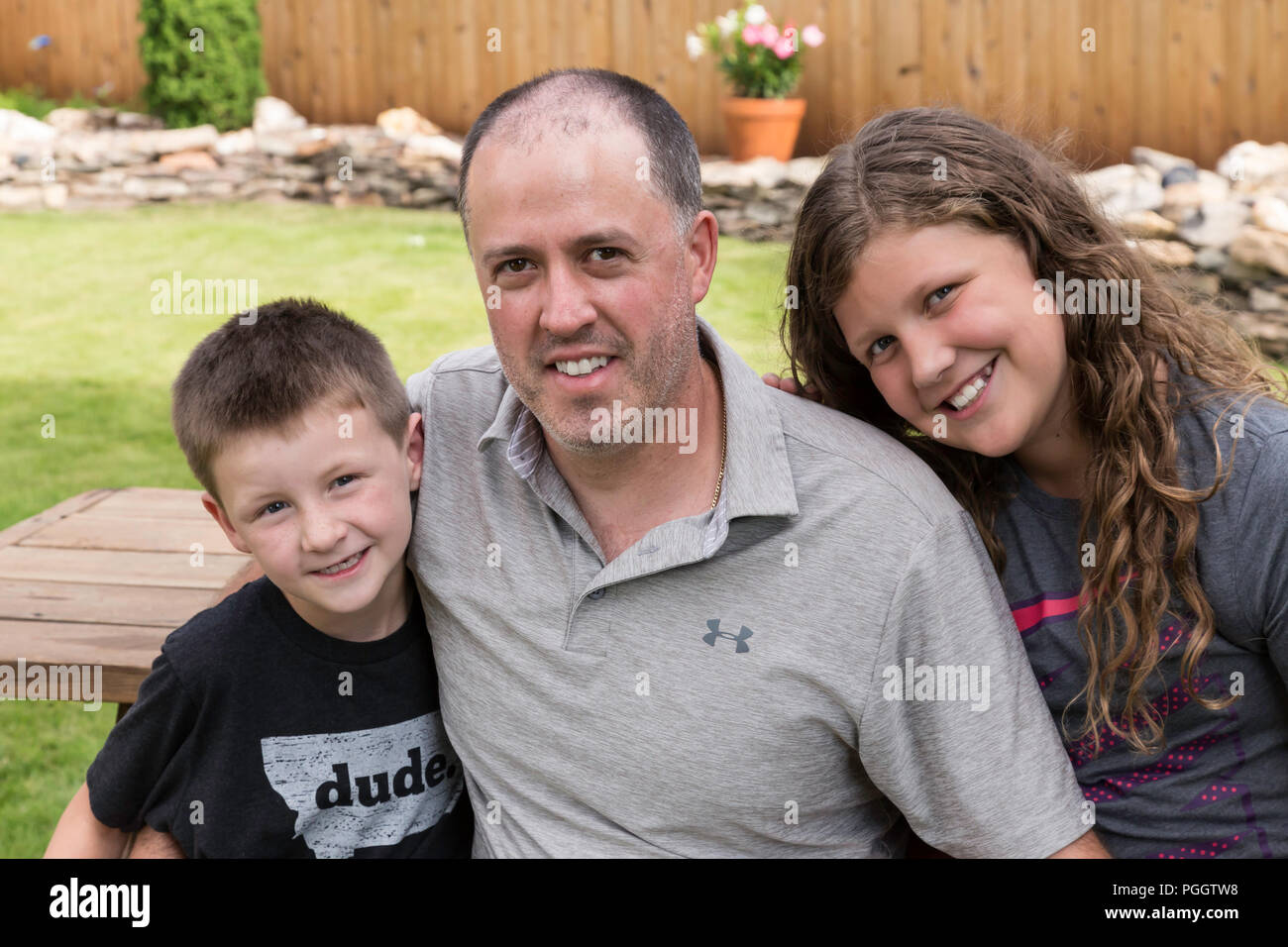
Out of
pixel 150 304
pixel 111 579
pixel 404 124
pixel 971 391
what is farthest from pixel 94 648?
pixel 404 124

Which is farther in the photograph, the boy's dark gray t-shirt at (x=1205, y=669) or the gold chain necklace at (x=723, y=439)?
the gold chain necklace at (x=723, y=439)

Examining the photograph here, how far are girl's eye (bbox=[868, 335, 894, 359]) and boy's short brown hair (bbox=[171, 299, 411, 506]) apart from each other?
2.33ft

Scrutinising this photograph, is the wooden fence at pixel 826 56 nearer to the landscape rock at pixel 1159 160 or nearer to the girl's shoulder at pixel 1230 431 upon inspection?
the landscape rock at pixel 1159 160

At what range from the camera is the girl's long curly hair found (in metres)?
1.68

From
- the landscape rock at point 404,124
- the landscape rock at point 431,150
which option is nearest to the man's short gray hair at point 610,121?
the landscape rock at point 431,150

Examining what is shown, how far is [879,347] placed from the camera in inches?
71.9

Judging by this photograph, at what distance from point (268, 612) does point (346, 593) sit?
18 centimetres

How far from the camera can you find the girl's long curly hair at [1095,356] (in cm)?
168

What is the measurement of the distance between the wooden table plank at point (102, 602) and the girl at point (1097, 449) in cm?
141

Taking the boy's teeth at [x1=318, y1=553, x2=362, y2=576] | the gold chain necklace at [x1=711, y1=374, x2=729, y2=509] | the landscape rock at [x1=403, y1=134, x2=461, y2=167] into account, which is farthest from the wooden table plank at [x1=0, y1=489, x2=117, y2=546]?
the landscape rock at [x1=403, y1=134, x2=461, y2=167]

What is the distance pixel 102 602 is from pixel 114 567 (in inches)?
7.9

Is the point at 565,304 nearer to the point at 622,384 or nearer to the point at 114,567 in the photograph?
the point at 622,384

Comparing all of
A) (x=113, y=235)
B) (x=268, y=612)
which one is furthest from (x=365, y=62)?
(x=268, y=612)
